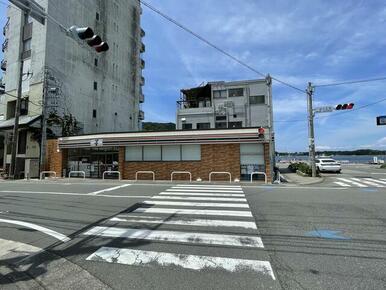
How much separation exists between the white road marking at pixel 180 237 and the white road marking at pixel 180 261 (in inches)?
32.8

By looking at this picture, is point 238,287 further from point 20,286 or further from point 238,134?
point 238,134

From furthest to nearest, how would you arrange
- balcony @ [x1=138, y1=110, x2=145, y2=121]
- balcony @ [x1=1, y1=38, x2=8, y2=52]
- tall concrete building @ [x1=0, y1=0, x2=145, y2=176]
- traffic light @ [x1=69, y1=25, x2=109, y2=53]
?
balcony @ [x1=138, y1=110, x2=145, y2=121], balcony @ [x1=1, y1=38, x2=8, y2=52], tall concrete building @ [x1=0, y1=0, x2=145, y2=176], traffic light @ [x1=69, y1=25, x2=109, y2=53]

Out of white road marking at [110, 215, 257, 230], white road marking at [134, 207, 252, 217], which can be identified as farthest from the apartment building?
white road marking at [110, 215, 257, 230]

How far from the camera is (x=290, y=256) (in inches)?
205

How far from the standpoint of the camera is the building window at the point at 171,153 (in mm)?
22578

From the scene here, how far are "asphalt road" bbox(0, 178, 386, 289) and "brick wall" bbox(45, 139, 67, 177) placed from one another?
1705cm

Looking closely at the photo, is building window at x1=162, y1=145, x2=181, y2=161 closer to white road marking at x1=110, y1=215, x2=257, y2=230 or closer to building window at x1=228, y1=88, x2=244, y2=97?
white road marking at x1=110, y1=215, x2=257, y2=230

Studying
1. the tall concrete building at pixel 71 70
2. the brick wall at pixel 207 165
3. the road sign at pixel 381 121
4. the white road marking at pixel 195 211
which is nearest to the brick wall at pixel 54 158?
the tall concrete building at pixel 71 70

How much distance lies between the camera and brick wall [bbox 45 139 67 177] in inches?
1028

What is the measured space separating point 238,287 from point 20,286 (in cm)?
313

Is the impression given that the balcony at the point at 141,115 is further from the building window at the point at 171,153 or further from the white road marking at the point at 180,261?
the white road marking at the point at 180,261

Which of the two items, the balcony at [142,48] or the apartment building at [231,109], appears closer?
the apartment building at [231,109]

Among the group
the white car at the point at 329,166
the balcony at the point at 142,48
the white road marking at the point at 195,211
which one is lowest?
the white road marking at the point at 195,211

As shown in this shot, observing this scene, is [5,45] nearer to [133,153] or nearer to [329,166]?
[133,153]
